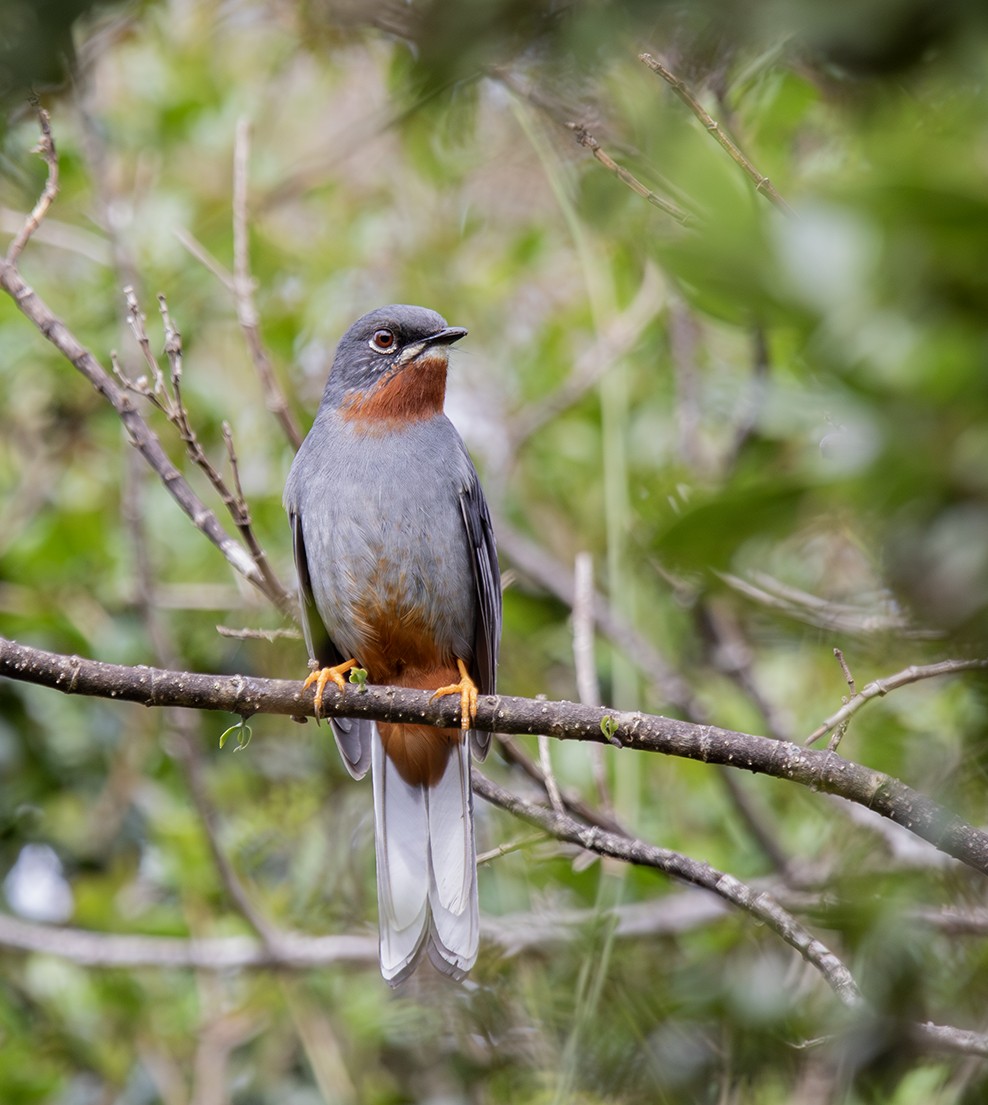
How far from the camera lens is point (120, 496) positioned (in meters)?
6.34

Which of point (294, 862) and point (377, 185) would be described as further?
point (377, 185)

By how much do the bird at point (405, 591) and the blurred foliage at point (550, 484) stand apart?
411 millimetres

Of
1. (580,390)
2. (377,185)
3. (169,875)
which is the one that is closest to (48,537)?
(169,875)

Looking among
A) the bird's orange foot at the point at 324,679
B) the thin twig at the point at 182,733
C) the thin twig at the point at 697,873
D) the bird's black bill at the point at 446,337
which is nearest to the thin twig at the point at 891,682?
the thin twig at the point at 697,873

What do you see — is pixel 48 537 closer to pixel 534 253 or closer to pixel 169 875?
pixel 169 875

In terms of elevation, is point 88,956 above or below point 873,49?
below

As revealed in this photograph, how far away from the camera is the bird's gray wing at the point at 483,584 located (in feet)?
16.5

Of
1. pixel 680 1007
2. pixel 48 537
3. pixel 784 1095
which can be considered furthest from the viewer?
pixel 48 537

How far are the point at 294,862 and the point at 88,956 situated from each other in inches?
41.8

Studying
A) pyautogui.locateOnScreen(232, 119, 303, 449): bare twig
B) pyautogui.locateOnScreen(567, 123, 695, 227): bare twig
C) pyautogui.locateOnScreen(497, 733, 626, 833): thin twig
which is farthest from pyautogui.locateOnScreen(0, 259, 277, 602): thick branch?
pyautogui.locateOnScreen(567, 123, 695, 227): bare twig

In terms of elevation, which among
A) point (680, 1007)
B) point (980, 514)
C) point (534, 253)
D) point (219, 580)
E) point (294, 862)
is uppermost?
point (980, 514)

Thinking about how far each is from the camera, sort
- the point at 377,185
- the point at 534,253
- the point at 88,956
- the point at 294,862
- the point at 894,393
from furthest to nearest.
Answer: the point at 377,185, the point at 534,253, the point at 294,862, the point at 88,956, the point at 894,393

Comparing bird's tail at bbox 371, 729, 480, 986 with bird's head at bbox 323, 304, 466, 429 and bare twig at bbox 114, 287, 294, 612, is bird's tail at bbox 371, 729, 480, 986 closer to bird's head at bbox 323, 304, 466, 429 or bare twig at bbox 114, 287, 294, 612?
bare twig at bbox 114, 287, 294, 612

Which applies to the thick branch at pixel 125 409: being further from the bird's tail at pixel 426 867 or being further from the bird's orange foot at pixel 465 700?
the bird's tail at pixel 426 867
